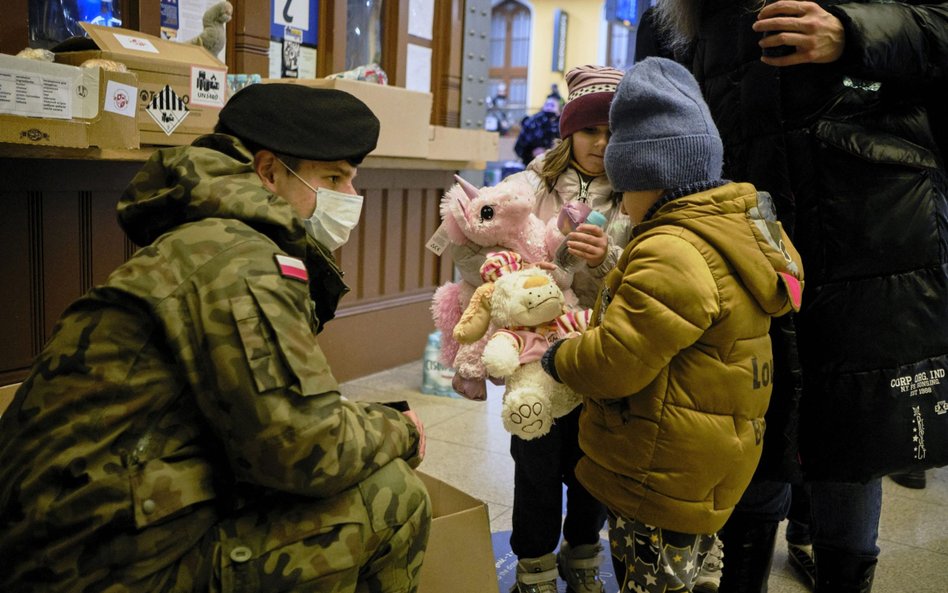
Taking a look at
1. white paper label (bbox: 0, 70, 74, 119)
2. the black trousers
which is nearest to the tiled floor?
the black trousers

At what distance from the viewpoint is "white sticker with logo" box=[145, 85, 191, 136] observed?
107 inches

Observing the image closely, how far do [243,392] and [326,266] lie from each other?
14.8 inches

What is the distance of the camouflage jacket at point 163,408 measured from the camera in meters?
1.23

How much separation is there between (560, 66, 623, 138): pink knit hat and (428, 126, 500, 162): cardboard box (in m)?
2.23

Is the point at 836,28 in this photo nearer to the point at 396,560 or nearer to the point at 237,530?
the point at 396,560

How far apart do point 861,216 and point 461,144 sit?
3.22 m

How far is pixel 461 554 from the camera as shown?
69.6 inches

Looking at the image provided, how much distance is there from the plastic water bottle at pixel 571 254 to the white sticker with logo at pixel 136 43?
59.9 inches

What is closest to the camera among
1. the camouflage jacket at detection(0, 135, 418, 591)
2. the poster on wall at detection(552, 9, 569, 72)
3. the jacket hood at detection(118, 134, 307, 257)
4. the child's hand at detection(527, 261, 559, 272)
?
the camouflage jacket at detection(0, 135, 418, 591)

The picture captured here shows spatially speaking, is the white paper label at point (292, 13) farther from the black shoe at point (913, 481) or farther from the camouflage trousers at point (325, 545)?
the black shoe at point (913, 481)

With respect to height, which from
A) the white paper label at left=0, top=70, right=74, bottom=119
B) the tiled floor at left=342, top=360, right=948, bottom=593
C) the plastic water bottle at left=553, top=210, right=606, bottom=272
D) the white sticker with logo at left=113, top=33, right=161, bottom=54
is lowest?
the tiled floor at left=342, top=360, right=948, bottom=593

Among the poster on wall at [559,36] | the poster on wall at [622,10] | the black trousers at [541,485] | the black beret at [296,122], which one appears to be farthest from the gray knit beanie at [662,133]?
the poster on wall at [559,36]

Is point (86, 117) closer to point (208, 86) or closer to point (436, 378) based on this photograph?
point (208, 86)

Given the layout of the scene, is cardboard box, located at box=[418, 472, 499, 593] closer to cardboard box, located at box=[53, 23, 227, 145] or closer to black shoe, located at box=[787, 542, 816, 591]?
black shoe, located at box=[787, 542, 816, 591]
